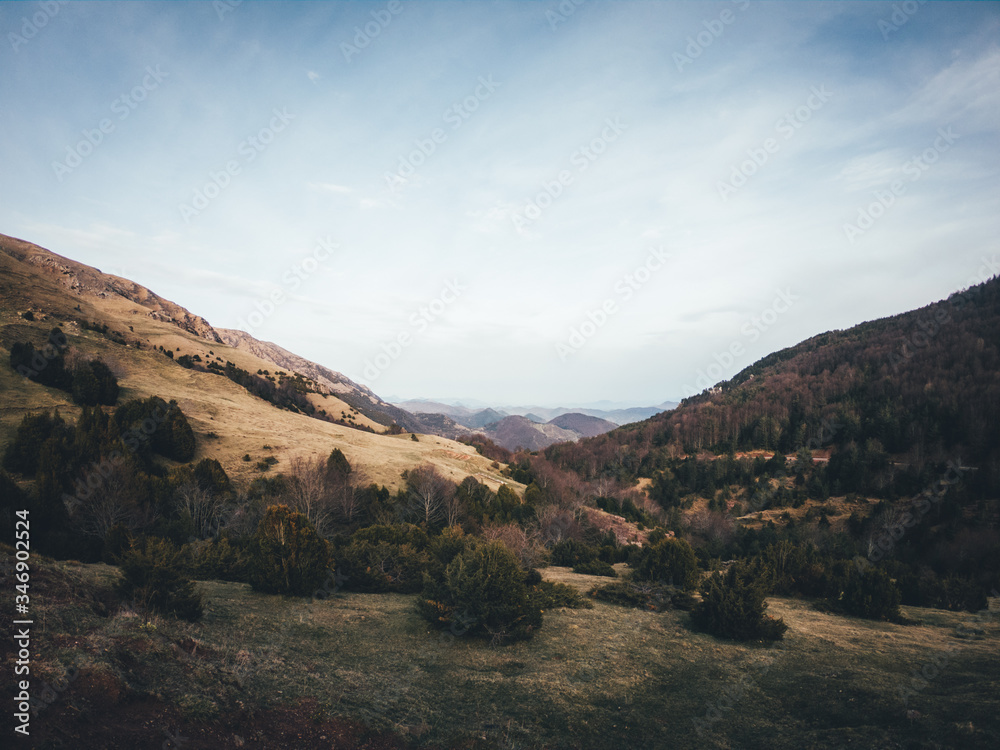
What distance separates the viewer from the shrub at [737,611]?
14.8 metres

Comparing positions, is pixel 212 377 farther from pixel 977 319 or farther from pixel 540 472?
pixel 977 319

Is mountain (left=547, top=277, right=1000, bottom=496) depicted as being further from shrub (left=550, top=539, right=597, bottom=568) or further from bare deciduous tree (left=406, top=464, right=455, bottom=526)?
bare deciduous tree (left=406, top=464, right=455, bottom=526)

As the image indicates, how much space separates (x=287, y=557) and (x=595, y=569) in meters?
18.8

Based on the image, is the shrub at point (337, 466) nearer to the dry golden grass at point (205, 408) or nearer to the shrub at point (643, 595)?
the dry golden grass at point (205, 408)

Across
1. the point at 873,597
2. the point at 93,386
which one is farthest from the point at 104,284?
the point at 873,597

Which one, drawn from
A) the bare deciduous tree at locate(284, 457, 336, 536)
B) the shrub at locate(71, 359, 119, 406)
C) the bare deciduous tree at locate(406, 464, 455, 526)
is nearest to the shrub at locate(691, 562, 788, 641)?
the bare deciduous tree at locate(406, 464, 455, 526)

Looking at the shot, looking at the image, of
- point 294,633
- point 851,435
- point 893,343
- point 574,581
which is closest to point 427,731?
point 294,633

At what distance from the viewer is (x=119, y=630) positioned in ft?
29.2

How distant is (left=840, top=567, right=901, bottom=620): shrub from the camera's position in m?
17.5

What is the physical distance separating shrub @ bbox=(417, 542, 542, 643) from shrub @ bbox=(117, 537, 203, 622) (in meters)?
7.01

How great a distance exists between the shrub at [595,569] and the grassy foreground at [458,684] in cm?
1170

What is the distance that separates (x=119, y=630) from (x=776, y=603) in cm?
2469

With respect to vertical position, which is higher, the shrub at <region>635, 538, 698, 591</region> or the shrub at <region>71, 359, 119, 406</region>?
the shrub at <region>71, 359, 119, 406</region>

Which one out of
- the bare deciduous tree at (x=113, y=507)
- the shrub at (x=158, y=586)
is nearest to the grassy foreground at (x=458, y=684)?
the shrub at (x=158, y=586)
